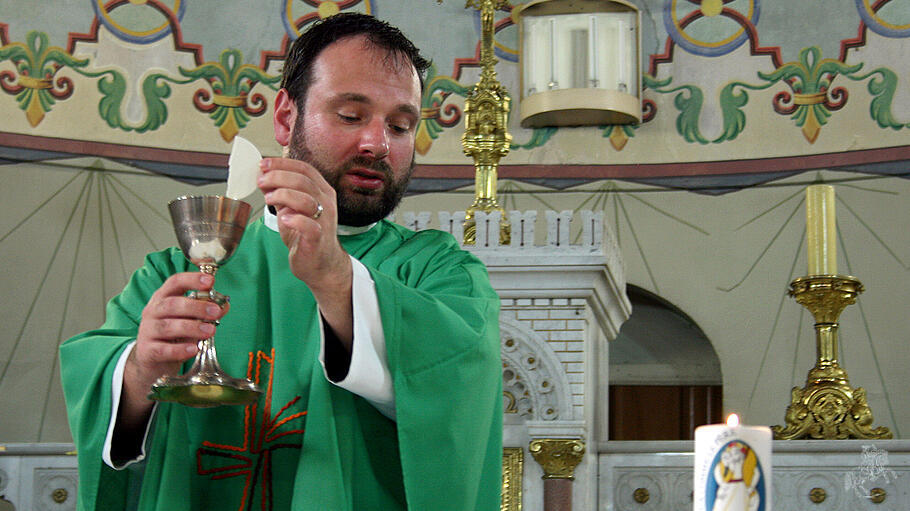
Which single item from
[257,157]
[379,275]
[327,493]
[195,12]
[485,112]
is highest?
[195,12]

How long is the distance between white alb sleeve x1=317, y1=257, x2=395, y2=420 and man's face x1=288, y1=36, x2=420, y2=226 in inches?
10.0

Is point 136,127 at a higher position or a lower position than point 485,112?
higher

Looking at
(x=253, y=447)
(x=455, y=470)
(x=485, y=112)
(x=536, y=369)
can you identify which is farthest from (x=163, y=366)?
(x=485, y=112)

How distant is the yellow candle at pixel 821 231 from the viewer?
4.61 metres

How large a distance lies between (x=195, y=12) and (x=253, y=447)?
6.36m

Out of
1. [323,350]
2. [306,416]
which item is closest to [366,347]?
[323,350]

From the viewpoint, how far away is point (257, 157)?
1.84m

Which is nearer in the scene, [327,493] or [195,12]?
[327,493]

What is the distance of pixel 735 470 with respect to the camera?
1216 mm

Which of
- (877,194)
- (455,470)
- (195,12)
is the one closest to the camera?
(455,470)

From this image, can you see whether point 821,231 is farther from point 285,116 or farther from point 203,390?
point 203,390

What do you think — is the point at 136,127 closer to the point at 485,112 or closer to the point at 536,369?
the point at 485,112

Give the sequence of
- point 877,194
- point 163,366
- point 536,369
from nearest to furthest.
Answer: point 163,366 < point 536,369 < point 877,194

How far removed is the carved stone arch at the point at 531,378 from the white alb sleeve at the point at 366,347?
9.45 ft
